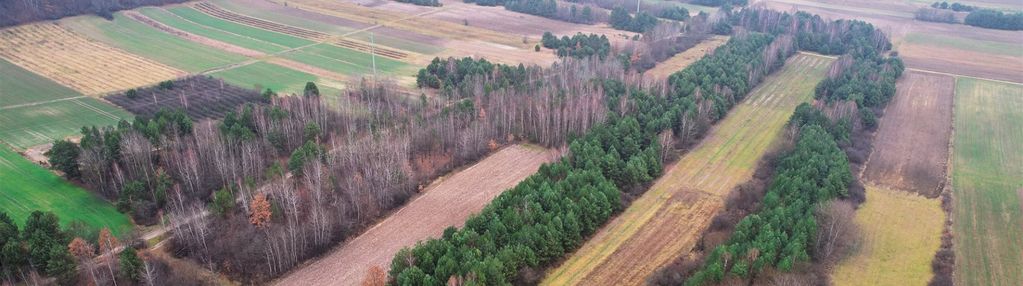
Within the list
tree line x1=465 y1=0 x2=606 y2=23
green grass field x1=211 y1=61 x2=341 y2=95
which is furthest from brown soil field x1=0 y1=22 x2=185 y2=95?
tree line x1=465 y1=0 x2=606 y2=23

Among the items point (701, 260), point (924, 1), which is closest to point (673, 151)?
point (701, 260)

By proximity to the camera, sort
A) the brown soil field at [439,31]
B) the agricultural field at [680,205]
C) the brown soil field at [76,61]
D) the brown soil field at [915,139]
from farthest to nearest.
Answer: the brown soil field at [439,31] < the brown soil field at [76,61] < the brown soil field at [915,139] < the agricultural field at [680,205]

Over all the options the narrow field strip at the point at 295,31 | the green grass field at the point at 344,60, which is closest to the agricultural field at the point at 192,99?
the green grass field at the point at 344,60

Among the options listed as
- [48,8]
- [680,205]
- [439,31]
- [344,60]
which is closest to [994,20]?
[439,31]

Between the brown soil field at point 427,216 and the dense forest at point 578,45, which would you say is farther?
the dense forest at point 578,45

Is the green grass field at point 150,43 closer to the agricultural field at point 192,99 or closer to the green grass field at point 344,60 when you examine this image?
the green grass field at point 344,60

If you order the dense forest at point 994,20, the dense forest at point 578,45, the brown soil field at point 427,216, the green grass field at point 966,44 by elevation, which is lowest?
the brown soil field at point 427,216

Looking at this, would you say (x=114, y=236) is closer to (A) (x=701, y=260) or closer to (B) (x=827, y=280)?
(A) (x=701, y=260)
